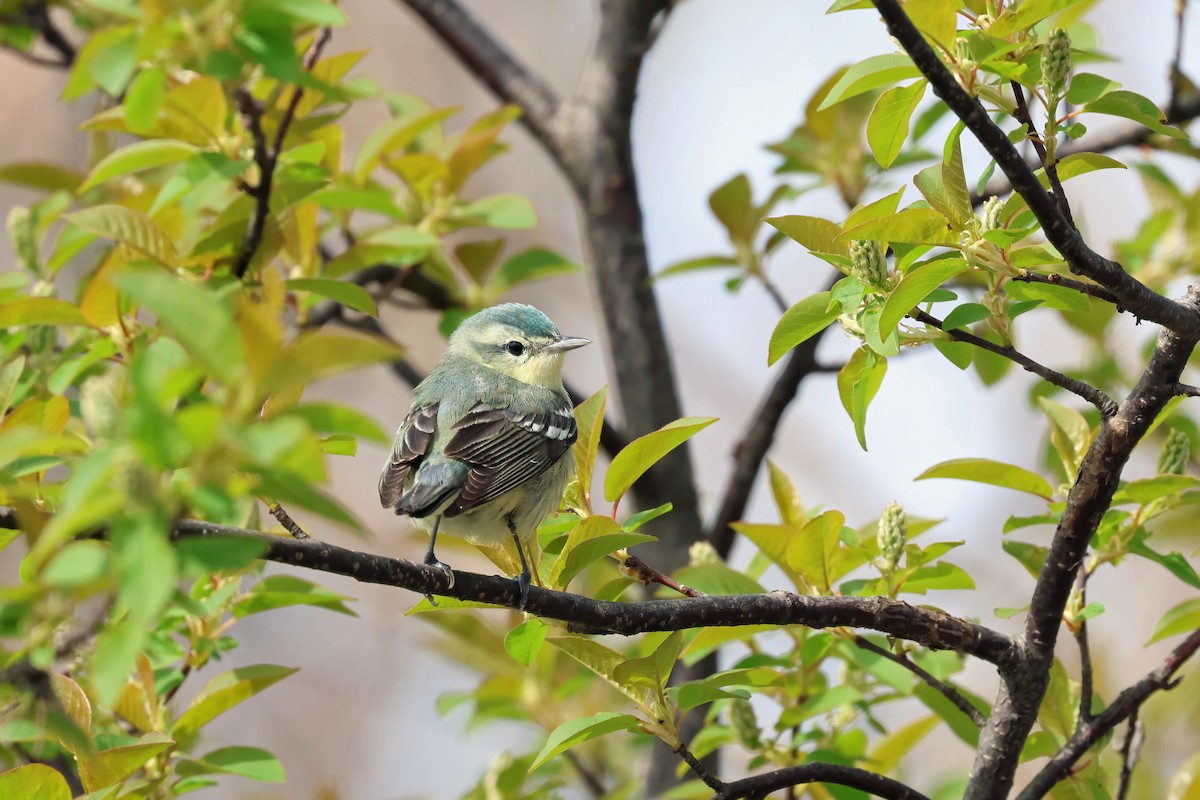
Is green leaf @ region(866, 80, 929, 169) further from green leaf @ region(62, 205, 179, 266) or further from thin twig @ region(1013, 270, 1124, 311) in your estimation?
green leaf @ region(62, 205, 179, 266)

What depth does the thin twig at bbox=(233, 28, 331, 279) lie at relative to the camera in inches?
85.9

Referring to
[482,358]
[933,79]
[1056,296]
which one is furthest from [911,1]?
[482,358]

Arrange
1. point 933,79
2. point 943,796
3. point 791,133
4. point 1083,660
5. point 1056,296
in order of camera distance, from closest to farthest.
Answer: point 933,79 < point 1056,296 < point 1083,660 < point 943,796 < point 791,133

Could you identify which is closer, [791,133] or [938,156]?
[938,156]

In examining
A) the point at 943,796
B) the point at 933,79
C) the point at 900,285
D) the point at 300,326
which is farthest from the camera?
the point at 300,326

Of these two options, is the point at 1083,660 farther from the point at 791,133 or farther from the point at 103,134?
the point at 103,134

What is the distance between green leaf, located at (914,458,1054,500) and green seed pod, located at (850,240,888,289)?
0.41 metres

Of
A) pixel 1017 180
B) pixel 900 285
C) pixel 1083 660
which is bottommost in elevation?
pixel 1083 660

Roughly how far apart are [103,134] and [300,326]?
1.06 m

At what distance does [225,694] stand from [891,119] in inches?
61.0

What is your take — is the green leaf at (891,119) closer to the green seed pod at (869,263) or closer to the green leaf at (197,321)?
the green seed pod at (869,263)

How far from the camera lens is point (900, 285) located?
5.00 feet

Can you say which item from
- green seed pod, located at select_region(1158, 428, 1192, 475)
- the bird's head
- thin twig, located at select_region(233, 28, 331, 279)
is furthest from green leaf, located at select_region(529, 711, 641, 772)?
the bird's head

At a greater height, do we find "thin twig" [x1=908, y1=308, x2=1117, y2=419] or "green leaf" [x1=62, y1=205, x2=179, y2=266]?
"thin twig" [x1=908, y1=308, x2=1117, y2=419]
